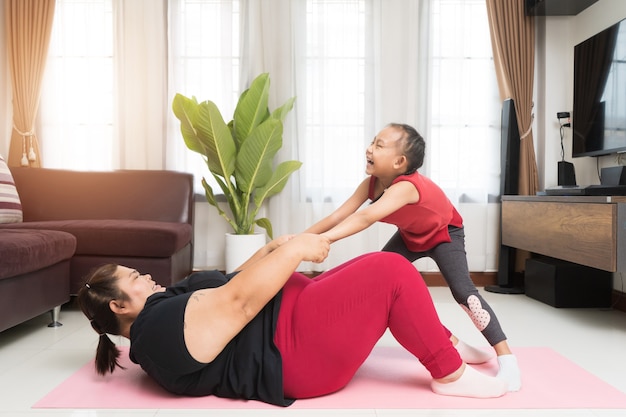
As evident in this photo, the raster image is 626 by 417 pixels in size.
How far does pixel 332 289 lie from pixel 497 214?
112 inches

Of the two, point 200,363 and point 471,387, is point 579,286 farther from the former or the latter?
point 200,363

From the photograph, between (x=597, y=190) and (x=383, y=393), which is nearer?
(x=383, y=393)

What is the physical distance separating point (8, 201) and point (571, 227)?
3.21 meters

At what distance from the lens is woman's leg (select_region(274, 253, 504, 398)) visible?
1599 mm

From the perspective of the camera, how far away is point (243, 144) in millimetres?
3670

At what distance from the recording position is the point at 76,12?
13.6ft

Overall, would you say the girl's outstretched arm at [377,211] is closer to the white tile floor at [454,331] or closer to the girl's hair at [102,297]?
the white tile floor at [454,331]

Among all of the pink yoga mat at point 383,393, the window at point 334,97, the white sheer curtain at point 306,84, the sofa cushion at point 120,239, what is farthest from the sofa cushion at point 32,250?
the window at point 334,97

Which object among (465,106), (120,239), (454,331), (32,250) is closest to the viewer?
(32,250)

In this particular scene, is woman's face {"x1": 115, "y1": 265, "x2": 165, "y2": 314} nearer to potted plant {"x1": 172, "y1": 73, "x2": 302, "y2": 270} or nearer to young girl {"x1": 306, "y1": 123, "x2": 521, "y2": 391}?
young girl {"x1": 306, "y1": 123, "x2": 521, "y2": 391}

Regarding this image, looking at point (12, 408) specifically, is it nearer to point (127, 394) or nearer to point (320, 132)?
point (127, 394)

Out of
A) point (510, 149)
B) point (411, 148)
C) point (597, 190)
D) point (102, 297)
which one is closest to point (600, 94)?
point (510, 149)

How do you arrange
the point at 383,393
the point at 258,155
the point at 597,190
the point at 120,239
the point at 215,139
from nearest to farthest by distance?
the point at 383,393 → the point at 597,190 → the point at 120,239 → the point at 215,139 → the point at 258,155

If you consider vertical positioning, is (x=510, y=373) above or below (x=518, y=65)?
below
